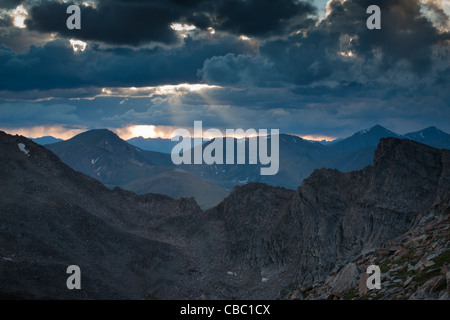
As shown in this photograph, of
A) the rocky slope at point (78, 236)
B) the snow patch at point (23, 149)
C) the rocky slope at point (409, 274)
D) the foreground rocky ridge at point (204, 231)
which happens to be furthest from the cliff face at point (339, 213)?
the snow patch at point (23, 149)

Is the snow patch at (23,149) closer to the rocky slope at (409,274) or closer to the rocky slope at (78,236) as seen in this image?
the rocky slope at (78,236)

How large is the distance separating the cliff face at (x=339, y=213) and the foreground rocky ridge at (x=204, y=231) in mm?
329

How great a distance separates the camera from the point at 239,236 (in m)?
138

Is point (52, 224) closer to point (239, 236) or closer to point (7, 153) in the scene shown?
point (7, 153)

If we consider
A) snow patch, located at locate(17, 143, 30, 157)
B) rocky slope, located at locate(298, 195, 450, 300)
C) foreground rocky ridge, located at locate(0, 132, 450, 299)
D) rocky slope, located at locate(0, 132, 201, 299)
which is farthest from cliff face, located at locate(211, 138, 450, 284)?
snow patch, located at locate(17, 143, 30, 157)

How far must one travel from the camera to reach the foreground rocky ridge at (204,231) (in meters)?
101

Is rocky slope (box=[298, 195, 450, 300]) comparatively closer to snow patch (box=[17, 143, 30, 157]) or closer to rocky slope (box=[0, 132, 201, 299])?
rocky slope (box=[0, 132, 201, 299])

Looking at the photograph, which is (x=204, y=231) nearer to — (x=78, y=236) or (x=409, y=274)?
(x=78, y=236)

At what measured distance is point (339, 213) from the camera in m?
117

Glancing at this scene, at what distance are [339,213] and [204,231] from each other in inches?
1994

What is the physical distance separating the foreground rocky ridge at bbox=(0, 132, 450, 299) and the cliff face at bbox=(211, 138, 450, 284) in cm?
33

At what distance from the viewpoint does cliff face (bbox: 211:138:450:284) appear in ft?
333
